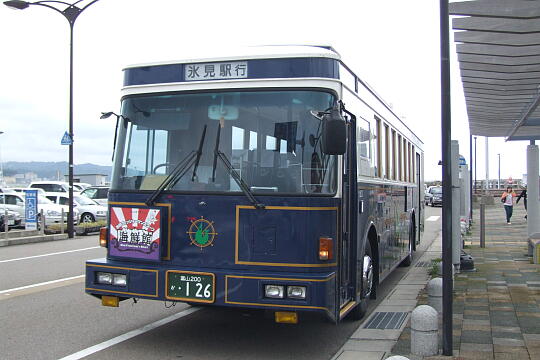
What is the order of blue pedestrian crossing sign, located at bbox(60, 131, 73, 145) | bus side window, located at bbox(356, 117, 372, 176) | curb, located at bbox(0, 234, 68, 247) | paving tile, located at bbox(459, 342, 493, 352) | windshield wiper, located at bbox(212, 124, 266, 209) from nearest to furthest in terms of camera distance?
windshield wiper, located at bbox(212, 124, 266, 209) → paving tile, located at bbox(459, 342, 493, 352) → bus side window, located at bbox(356, 117, 372, 176) → curb, located at bbox(0, 234, 68, 247) → blue pedestrian crossing sign, located at bbox(60, 131, 73, 145)

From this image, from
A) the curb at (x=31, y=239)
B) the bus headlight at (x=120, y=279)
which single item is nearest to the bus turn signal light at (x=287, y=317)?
the bus headlight at (x=120, y=279)

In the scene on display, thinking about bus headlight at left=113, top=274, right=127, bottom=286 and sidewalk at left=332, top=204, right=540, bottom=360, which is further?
bus headlight at left=113, top=274, right=127, bottom=286

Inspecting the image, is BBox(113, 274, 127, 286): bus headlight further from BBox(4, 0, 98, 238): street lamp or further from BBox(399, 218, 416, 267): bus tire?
BBox(4, 0, 98, 238): street lamp

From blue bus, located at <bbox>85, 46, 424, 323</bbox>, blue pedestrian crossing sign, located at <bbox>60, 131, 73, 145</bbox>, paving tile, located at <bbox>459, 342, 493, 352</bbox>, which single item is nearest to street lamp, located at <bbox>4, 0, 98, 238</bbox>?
blue pedestrian crossing sign, located at <bbox>60, 131, 73, 145</bbox>

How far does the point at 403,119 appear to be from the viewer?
12.0 m

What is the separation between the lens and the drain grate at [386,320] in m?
7.45

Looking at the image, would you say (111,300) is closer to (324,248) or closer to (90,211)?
(324,248)

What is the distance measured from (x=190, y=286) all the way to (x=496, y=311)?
4242mm

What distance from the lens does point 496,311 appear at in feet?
25.7

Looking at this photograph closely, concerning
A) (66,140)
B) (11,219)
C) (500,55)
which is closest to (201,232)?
(500,55)

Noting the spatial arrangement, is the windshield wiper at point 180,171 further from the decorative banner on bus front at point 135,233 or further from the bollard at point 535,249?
the bollard at point 535,249

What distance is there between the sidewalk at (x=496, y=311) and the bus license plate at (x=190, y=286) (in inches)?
78.0

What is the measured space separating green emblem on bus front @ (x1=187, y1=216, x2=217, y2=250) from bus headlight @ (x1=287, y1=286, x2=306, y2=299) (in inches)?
38.0

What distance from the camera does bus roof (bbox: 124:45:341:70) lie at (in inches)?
238
